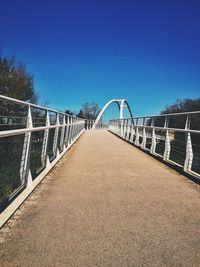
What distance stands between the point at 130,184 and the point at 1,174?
2.78 m

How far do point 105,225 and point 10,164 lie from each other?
5.30 feet

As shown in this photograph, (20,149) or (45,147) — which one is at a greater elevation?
(20,149)

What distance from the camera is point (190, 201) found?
5406 millimetres

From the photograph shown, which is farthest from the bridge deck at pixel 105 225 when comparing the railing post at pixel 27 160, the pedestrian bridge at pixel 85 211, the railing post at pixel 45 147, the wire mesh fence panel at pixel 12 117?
Answer: the wire mesh fence panel at pixel 12 117

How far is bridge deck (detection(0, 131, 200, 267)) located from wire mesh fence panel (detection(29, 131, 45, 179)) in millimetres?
304

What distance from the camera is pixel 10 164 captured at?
490cm

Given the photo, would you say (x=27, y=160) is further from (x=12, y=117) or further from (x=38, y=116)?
(x=38, y=116)

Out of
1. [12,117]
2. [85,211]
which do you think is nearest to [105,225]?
[85,211]

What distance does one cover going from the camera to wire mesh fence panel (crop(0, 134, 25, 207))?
4492 mm

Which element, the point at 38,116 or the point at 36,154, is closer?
the point at 36,154

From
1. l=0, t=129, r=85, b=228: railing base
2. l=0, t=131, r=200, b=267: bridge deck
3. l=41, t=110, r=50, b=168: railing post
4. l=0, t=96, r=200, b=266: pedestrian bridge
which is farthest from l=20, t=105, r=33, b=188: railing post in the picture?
l=41, t=110, r=50, b=168: railing post

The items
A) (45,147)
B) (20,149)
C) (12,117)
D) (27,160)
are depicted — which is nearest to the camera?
(12,117)

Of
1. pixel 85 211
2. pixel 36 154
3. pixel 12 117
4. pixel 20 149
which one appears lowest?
pixel 85 211

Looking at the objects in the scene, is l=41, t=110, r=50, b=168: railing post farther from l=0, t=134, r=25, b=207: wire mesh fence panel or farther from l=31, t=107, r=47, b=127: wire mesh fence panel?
l=0, t=134, r=25, b=207: wire mesh fence panel
